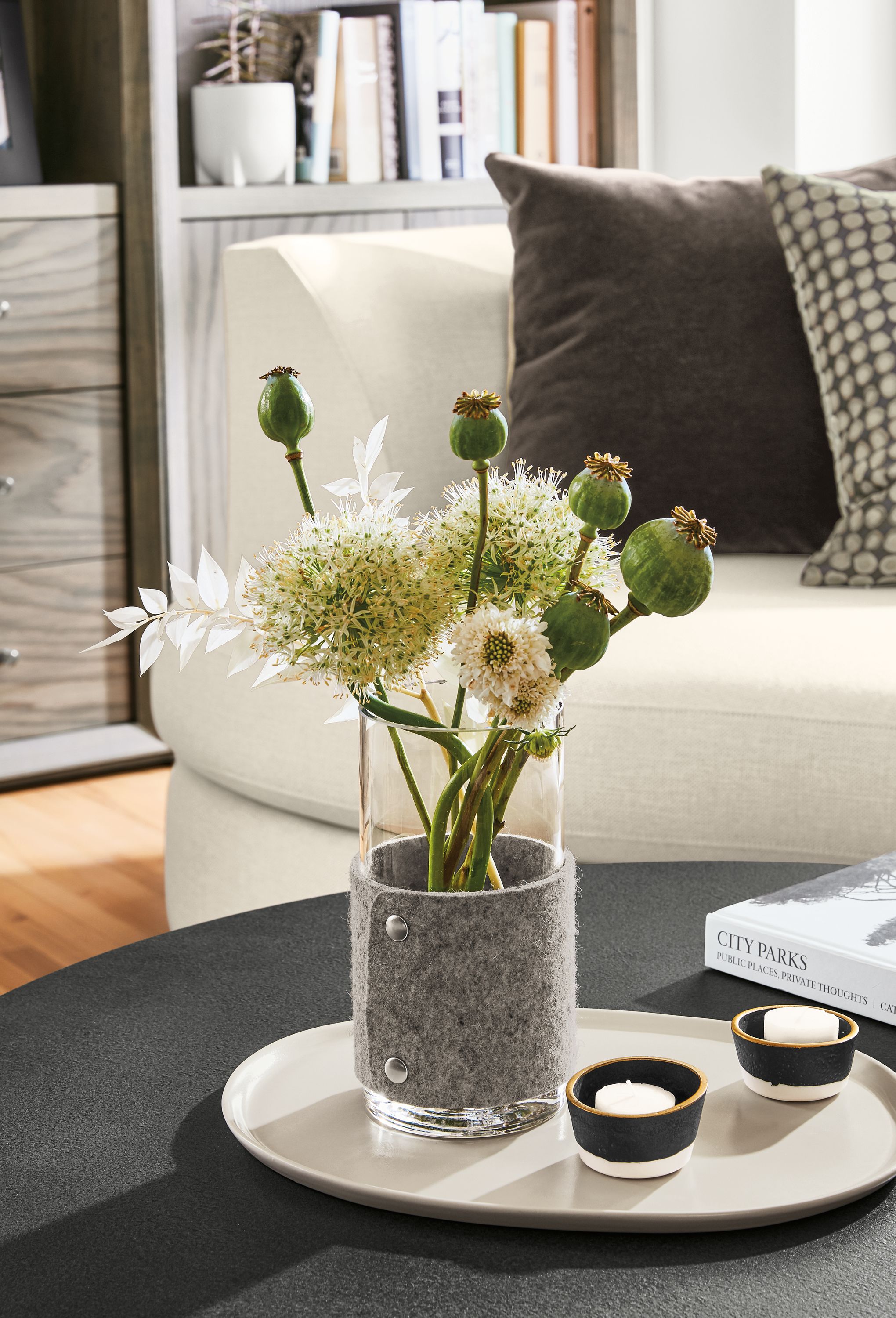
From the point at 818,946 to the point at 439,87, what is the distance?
228 centimetres

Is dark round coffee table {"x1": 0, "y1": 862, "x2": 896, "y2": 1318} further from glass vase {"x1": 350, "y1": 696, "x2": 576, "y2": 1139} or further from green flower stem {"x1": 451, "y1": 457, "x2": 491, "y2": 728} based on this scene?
green flower stem {"x1": 451, "y1": 457, "x2": 491, "y2": 728}

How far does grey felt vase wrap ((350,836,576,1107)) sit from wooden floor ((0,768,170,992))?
3.54 ft

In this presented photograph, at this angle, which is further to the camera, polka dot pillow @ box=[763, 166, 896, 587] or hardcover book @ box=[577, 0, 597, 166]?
hardcover book @ box=[577, 0, 597, 166]

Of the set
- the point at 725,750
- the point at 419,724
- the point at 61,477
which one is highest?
the point at 419,724

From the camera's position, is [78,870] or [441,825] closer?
[441,825]

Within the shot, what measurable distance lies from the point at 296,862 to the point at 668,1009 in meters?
0.71

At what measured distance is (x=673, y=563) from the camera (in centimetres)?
55

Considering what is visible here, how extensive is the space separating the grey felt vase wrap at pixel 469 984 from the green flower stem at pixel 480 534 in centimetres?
9

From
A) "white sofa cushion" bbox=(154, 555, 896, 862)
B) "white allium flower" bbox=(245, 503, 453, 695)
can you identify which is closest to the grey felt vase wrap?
"white allium flower" bbox=(245, 503, 453, 695)

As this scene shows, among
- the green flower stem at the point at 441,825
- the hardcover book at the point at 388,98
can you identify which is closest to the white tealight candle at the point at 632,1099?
the green flower stem at the point at 441,825

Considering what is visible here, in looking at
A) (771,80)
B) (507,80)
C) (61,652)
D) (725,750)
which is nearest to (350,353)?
(725,750)

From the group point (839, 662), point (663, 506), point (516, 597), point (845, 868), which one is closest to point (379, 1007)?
point (516, 597)

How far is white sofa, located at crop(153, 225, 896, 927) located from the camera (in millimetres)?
1282

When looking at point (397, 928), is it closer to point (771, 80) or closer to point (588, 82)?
point (588, 82)
